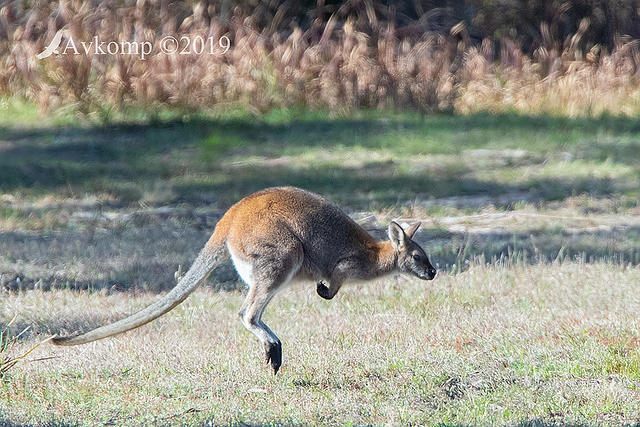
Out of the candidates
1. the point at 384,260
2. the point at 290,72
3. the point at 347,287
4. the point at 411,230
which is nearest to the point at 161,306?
the point at 384,260

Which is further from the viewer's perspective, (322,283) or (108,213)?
(108,213)

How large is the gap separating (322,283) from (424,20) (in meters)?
12.9

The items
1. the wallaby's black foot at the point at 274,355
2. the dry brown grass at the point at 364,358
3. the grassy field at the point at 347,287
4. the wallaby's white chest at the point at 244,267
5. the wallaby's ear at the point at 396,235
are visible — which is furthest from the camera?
the wallaby's ear at the point at 396,235

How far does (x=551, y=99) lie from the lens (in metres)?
16.0

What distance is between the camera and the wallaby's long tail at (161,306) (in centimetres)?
509

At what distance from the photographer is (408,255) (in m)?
6.14

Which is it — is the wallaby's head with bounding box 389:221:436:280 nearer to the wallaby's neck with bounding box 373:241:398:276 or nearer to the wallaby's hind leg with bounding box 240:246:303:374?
the wallaby's neck with bounding box 373:241:398:276

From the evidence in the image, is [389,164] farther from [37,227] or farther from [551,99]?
[37,227]

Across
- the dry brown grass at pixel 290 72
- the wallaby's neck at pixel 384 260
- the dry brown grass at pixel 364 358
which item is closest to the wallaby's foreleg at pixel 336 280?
the wallaby's neck at pixel 384 260

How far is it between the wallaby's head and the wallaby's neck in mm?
29

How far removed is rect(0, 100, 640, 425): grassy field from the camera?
4.98 meters

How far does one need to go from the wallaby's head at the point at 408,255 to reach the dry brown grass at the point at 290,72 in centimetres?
951

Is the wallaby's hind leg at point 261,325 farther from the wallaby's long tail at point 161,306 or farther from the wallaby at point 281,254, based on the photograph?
the wallaby's long tail at point 161,306

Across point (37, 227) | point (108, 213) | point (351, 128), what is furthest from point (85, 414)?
point (351, 128)
